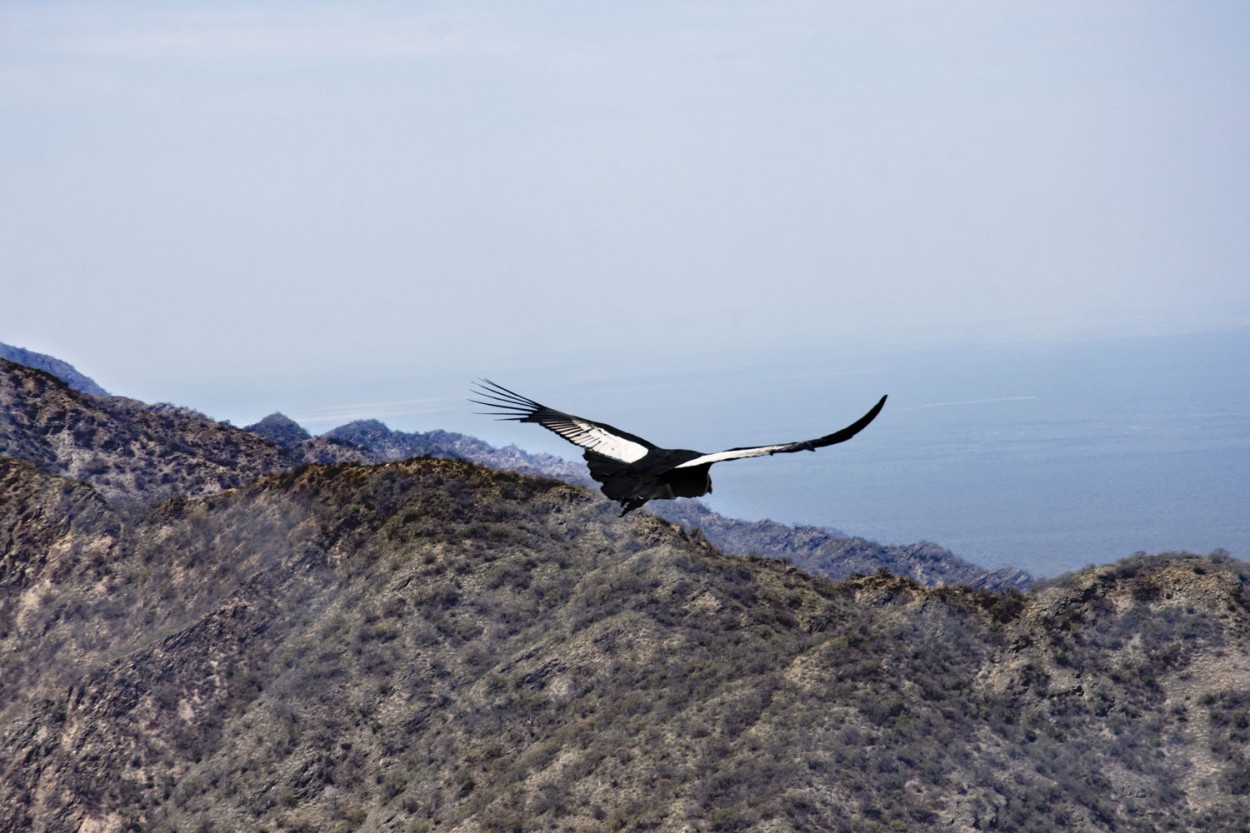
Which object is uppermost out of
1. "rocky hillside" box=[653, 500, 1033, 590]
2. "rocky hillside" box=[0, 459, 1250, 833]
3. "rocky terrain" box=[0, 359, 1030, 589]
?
"rocky terrain" box=[0, 359, 1030, 589]

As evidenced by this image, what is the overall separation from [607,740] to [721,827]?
331 inches

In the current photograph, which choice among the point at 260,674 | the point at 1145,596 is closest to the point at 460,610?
the point at 260,674

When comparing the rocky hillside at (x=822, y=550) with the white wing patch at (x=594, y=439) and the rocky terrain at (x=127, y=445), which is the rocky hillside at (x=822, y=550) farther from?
the white wing patch at (x=594, y=439)

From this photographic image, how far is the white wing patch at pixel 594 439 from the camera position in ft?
65.7

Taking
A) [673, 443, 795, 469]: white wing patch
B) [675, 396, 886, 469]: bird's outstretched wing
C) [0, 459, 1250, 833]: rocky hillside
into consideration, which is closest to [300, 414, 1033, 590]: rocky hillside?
[0, 459, 1250, 833]: rocky hillside

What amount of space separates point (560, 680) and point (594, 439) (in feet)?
124

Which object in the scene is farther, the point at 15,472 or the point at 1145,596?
the point at 15,472

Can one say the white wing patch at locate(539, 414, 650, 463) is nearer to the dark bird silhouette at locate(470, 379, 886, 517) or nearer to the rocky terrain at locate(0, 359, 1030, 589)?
the dark bird silhouette at locate(470, 379, 886, 517)

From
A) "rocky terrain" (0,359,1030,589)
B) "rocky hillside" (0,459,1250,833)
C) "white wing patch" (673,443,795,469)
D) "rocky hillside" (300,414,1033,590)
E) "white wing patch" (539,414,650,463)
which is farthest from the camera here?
"rocky hillside" (300,414,1033,590)

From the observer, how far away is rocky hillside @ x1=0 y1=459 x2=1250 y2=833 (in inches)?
1905

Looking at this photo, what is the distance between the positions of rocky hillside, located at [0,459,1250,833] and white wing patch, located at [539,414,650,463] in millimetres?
26157

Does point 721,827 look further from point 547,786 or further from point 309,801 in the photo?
point 309,801

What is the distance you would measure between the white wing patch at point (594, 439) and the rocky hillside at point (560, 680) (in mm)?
26157

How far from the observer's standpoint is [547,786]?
48.6 meters
